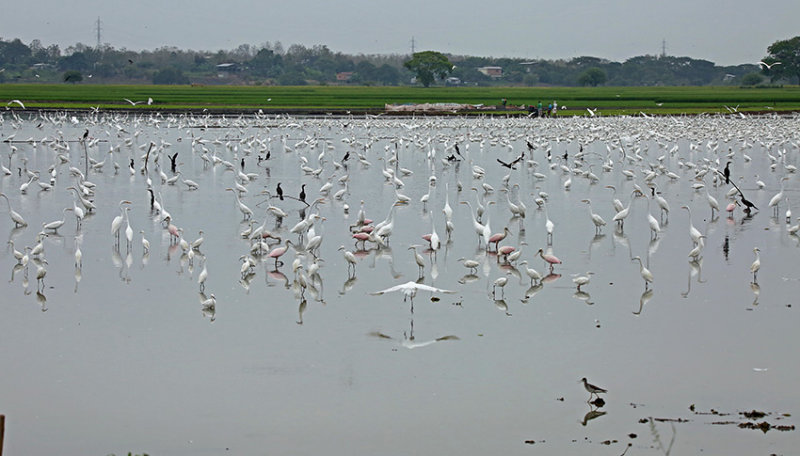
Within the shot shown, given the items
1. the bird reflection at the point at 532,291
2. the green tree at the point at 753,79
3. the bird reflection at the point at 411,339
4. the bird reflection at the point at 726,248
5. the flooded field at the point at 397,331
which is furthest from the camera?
the green tree at the point at 753,79

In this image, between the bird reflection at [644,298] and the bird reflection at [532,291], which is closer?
the bird reflection at [644,298]

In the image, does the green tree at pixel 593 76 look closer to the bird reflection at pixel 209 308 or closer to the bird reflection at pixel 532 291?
the bird reflection at pixel 532 291

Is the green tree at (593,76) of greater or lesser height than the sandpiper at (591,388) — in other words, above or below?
above

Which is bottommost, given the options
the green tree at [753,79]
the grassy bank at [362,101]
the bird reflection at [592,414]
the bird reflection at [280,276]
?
the bird reflection at [592,414]

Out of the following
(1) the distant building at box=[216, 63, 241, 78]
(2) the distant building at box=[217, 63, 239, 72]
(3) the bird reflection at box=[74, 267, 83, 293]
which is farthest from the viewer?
(2) the distant building at box=[217, 63, 239, 72]

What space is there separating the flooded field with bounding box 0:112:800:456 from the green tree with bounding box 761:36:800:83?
92.3m

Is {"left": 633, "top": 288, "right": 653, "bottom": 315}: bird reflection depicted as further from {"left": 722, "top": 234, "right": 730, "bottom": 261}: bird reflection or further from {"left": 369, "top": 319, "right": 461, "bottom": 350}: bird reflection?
{"left": 722, "top": 234, "right": 730, "bottom": 261}: bird reflection

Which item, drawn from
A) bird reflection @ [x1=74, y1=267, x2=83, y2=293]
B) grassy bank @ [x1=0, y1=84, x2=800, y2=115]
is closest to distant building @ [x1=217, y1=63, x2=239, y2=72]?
grassy bank @ [x1=0, y1=84, x2=800, y2=115]

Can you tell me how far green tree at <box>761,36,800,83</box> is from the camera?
4247 inches

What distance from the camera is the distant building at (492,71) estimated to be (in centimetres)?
16762

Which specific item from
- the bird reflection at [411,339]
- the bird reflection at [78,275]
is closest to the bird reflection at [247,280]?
the bird reflection at [78,275]

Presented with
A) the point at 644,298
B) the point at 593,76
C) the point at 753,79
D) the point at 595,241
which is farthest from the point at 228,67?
the point at 644,298

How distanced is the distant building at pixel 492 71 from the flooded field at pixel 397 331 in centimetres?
14662

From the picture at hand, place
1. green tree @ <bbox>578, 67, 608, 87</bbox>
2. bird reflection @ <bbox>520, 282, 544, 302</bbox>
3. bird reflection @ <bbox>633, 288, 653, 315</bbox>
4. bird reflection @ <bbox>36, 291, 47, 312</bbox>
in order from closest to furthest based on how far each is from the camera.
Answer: bird reflection @ <bbox>633, 288, 653, 315</bbox> → bird reflection @ <bbox>36, 291, 47, 312</bbox> → bird reflection @ <bbox>520, 282, 544, 302</bbox> → green tree @ <bbox>578, 67, 608, 87</bbox>
